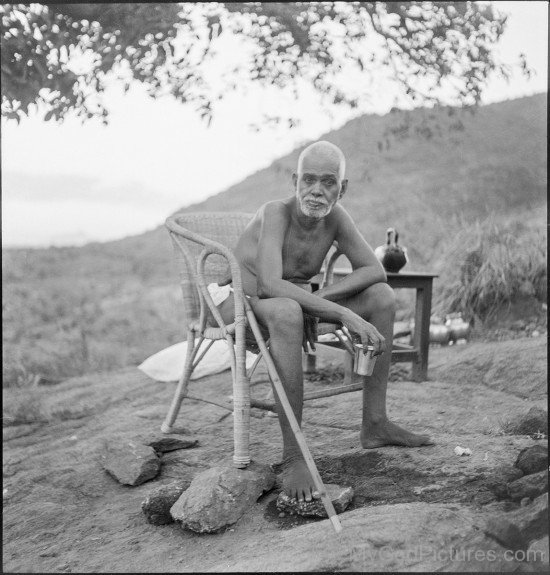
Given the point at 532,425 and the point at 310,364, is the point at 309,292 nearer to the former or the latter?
the point at 532,425

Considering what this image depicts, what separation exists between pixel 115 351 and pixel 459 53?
5.50 m

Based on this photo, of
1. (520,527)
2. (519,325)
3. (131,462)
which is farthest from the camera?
(519,325)

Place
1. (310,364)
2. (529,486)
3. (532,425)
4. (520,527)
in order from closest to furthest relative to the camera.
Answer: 1. (520,527)
2. (529,486)
3. (532,425)
4. (310,364)

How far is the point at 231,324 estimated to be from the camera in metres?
2.97

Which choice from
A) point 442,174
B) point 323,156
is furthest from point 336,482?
point 442,174

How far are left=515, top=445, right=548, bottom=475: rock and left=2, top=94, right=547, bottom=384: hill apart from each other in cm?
394

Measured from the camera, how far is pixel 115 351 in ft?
28.5

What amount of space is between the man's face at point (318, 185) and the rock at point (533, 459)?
1209 millimetres

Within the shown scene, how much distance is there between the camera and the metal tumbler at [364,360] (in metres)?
2.59

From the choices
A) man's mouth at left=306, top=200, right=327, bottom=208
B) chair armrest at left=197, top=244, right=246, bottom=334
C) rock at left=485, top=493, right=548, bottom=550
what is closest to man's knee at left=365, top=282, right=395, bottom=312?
man's mouth at left=306, top=200, right=327, bottom=208

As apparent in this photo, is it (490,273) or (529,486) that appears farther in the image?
(490,273)

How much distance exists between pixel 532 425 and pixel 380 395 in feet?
2.53

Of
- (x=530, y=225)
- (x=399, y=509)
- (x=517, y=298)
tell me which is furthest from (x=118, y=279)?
(x=399, y=509)

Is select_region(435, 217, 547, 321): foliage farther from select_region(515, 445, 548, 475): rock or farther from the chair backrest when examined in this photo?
select_region(515, 445, 548, 475): rock
